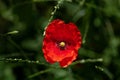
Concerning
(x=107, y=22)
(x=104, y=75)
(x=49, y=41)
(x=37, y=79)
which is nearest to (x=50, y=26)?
(x=49, y=41)

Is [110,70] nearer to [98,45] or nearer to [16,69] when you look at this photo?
[98,45]

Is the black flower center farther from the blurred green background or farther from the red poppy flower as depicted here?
the blurred green background

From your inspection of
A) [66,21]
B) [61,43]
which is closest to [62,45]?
[61,43]

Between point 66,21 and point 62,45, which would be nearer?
point 62,45

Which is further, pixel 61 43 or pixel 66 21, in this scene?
pixel 66 21

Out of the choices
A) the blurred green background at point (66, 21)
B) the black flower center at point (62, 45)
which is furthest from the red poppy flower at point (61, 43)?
the blurred green background at point (66, 21)

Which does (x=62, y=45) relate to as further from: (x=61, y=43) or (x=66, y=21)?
(x=66, y=21)
